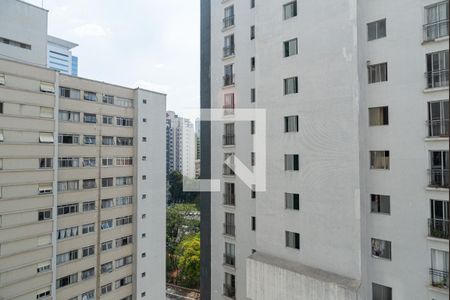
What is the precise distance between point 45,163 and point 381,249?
660 inches

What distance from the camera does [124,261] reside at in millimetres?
20141

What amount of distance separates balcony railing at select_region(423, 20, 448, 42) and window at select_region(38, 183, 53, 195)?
18400mm

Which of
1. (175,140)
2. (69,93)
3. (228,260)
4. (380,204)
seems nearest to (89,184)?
(69,93)

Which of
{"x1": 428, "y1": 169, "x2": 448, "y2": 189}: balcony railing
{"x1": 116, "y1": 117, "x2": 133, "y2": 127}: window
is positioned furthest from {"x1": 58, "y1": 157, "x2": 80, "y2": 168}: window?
{"x1": 428, "y1": 169, "x2": 448, "y2": 189}: balcony railing

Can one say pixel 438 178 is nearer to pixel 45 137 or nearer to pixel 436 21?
pixel 436 21

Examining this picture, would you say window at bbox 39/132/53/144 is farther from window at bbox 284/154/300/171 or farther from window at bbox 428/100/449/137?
window at bbox 428/100/449/137

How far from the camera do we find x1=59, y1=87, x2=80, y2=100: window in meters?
17.2

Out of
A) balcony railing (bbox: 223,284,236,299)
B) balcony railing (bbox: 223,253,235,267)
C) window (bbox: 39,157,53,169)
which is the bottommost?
balcony railing (bbox: 223,284,236,299)

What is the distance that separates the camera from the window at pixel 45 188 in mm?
15672

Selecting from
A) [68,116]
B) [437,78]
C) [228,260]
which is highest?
[68,116]

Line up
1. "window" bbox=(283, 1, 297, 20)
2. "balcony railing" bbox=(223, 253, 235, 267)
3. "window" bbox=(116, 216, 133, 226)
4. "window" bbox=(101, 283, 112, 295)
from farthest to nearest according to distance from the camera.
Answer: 1. "window" bbox=(116, 216, 133, 226)
2. "window" bbox=(101, 283, 112, 295)
3. "balcony railing" bbox=(223, 253, 235, 267)
4. "window" bbox=(283, 1, 297, 20)

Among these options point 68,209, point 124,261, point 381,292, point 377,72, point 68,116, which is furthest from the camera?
point 124,261

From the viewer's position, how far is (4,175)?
1420 cm

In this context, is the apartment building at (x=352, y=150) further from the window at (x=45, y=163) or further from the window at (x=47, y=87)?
the window at (x=47, y=87)
